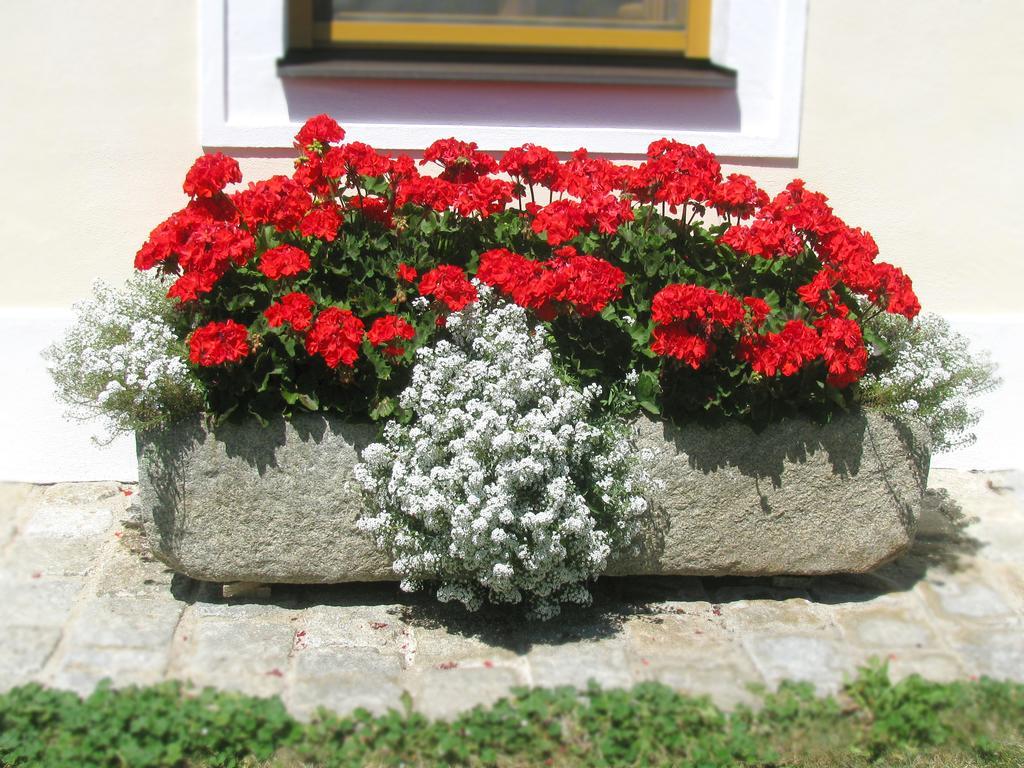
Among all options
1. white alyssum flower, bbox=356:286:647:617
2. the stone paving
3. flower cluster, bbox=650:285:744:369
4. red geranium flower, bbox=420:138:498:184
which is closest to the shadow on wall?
red geranium flower, bbox=420:138:498:184

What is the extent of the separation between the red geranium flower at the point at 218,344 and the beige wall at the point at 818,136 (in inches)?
45.3

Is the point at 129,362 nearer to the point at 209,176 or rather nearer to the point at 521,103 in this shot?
the point at 209,176

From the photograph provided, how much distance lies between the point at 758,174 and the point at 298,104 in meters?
1.81

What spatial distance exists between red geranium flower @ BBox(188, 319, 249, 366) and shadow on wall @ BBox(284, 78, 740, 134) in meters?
1.27

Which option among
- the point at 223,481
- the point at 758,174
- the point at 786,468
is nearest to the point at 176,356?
the point at 223,481

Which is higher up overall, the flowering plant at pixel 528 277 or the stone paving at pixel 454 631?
the flowering plant at pixel 528 277

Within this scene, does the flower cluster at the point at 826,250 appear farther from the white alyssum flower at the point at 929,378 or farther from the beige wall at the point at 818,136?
the beige wall at the point at 818,136

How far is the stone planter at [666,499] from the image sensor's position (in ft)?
12.7

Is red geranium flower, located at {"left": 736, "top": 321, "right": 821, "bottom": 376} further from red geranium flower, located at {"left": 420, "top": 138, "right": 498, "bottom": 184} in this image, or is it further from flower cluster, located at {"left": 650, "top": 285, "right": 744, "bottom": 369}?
red geranium flower, located at {"left": 420, "top": 138, "right": 498, "bottom": 184}

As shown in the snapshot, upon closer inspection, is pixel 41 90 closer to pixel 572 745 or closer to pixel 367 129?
pixel 367 129

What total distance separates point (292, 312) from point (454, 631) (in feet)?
3.75

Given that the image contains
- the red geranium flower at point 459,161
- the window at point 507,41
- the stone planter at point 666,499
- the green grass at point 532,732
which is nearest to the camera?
the green grass at point 532,732

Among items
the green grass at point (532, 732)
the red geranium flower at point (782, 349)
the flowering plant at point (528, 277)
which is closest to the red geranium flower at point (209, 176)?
the flowering plant at point (528, 277)

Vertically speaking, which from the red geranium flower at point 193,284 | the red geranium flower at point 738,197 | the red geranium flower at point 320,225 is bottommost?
the red geranium flower at point 193,284
